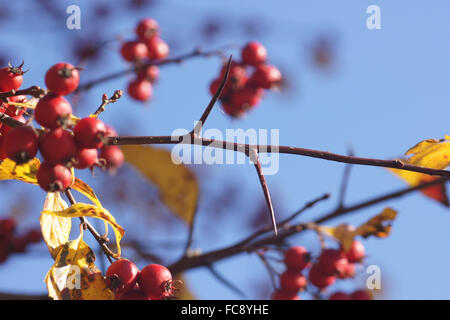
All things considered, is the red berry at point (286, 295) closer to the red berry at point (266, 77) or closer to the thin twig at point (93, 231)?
the thin twig at point (93, 231)

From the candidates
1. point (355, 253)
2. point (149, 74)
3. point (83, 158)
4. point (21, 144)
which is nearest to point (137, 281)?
point (83, 158)

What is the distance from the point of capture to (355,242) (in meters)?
2.59

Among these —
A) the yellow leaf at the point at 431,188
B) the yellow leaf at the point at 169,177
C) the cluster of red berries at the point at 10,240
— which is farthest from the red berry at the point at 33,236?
the yellow leaf at the point at 431,188

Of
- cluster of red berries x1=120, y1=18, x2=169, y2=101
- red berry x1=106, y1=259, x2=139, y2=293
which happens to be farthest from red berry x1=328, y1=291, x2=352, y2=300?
cluster of red berries x1=120, y1=18, x2=169, y2=101

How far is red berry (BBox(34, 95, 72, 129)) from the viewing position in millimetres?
→ 1275

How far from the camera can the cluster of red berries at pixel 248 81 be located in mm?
3287

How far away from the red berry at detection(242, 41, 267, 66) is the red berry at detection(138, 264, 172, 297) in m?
2.12

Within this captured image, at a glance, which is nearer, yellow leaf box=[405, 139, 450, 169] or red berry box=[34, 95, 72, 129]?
red berry box=[34, 95, 72, 129]

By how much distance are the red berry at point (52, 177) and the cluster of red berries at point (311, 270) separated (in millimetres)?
1466

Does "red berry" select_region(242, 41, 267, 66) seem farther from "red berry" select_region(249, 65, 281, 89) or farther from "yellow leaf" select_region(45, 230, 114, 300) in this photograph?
"yellow leaf" select_region(45, 230, 114, 300)

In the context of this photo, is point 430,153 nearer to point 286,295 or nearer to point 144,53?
point 286,295
